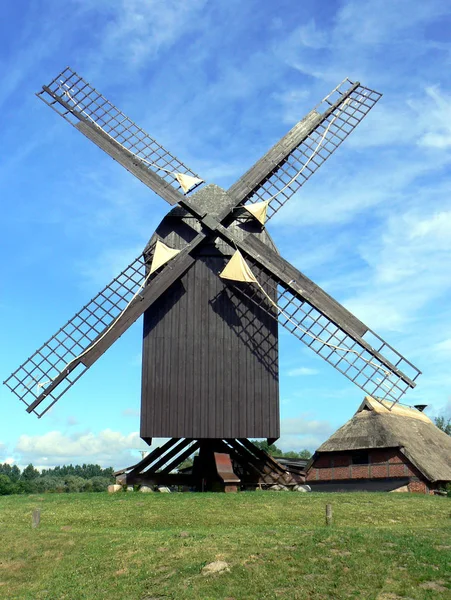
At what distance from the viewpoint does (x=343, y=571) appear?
440 inches

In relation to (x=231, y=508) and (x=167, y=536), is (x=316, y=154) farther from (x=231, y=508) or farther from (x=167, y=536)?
(x=167, y=536)

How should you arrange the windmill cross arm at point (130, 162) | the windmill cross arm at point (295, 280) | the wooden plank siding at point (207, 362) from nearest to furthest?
1. the windmill cross arm at point (295, 280)
2. the wooden plank siding at point (207, 362)
3. the windmill cross arm at point (130, 162)

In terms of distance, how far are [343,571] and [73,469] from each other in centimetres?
13618

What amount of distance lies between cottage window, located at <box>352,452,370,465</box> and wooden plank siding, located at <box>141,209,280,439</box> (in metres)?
9.34

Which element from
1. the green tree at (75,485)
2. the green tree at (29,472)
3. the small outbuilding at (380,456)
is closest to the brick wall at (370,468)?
the small outbuilding at (380,456)

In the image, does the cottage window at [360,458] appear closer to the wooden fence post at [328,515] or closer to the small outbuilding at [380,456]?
the small outbuilding at [380,456]

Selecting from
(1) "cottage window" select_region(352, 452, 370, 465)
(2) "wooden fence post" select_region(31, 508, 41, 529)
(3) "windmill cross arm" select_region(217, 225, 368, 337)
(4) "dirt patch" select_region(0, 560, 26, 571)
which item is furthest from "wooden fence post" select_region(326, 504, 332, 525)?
(1) "cottage window" select_region(352, 452, 370, 465)

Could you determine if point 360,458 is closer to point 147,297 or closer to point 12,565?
point 147,297

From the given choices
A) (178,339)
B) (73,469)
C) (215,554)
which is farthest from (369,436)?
(73,469)

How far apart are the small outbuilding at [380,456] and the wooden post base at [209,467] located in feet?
23.1

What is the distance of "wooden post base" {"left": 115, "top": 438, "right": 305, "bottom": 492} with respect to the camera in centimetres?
2022

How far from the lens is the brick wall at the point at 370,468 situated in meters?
26.0

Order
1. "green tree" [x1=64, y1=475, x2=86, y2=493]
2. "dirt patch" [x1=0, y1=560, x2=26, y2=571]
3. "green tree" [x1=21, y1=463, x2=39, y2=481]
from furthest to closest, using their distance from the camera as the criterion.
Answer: "green tree" [x1=21, y1=463, x2=39, y2=481] → "green tree" [x1=64, y1=475, x2=86, y2=493] → "dirt patch" [x1=0, y1=560, x2=26, y2=571]

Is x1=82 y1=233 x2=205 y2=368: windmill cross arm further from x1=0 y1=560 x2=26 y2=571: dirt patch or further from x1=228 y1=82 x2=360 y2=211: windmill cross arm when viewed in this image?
x1=0 y1=560 x2=26 y2=571: dirt patch
